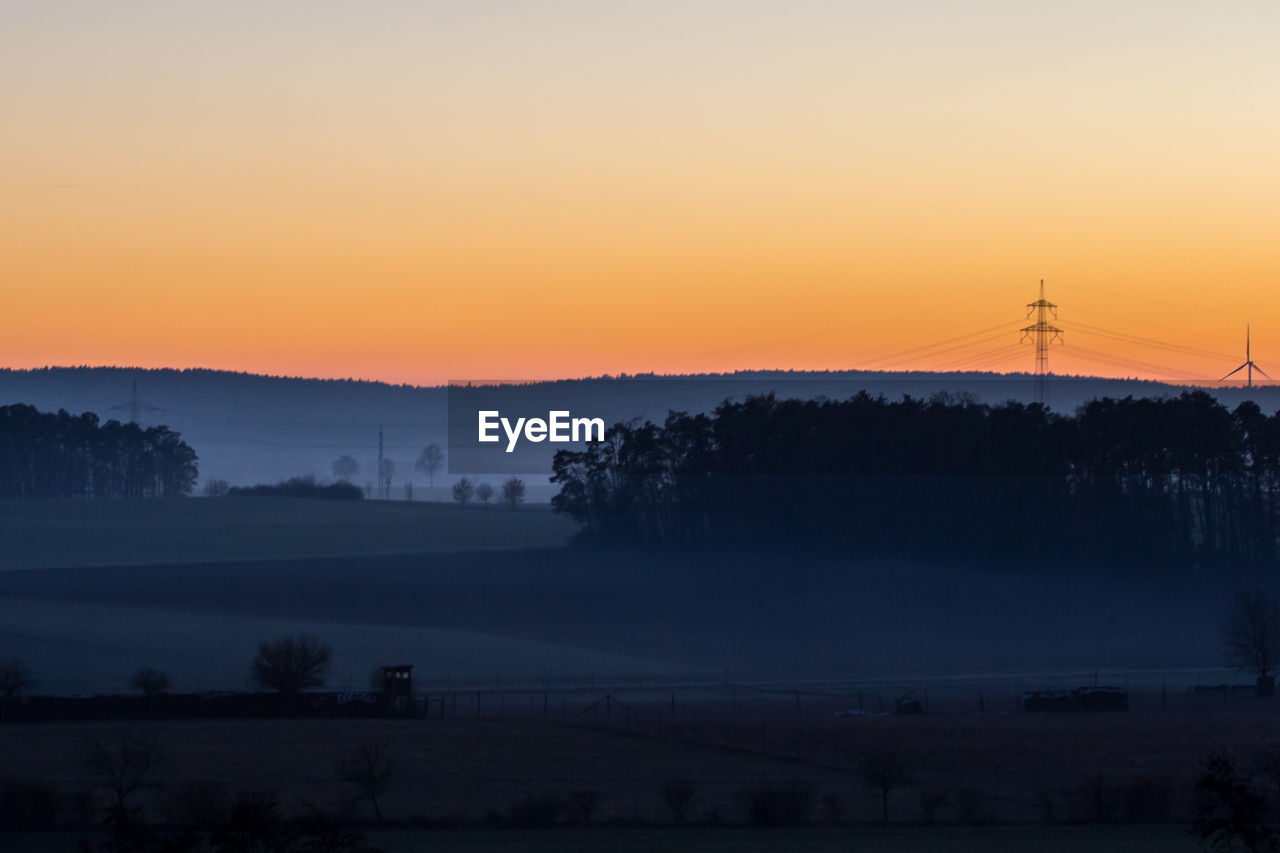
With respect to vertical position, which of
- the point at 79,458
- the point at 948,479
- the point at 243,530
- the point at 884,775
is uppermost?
the point at 79,458

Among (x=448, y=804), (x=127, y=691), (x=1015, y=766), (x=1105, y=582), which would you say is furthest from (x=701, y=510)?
(x=448, y=804)

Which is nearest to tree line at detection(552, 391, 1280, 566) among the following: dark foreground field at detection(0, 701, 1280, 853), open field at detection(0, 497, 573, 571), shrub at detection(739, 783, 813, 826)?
open field at detection(0, 497, 573, 571)

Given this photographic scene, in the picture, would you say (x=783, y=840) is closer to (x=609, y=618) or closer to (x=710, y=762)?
(x=710, y=762)

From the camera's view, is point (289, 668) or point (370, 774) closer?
point (370, 774)

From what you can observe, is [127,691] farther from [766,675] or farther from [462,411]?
[462,411]

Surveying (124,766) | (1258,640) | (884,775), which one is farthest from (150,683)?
(1258,640)

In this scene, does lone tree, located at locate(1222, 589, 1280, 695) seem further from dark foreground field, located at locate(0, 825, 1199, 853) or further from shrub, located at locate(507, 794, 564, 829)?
shrub, located at locate(507, 794, 564, 829)

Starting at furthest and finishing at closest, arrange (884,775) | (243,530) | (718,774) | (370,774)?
(243,530)
(718,774)
(884,775)
(370,774)
